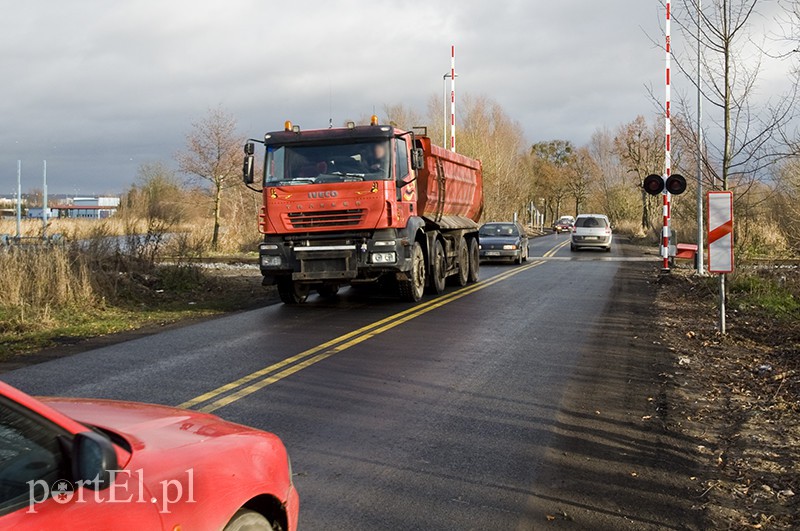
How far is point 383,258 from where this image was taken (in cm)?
1325

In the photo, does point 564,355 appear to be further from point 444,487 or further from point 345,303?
point 345,303

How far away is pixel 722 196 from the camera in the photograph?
10500 millimetres

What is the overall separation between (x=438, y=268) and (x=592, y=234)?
22.7 m

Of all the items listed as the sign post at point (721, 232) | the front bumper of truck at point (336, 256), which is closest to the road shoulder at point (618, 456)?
the sign post at point (721, 232)

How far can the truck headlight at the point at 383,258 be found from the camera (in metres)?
13.2

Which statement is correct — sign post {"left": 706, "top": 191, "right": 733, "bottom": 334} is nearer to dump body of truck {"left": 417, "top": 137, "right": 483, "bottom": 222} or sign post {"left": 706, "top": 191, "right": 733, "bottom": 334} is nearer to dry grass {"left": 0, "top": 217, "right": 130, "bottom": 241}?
dump body of truck {"left": 417, "top": 137, "right": 483, "bottom": 222}

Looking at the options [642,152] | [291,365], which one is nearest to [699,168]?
[291,365]

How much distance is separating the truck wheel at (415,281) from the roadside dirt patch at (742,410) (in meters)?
4.68

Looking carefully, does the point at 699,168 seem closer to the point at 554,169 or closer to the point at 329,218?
the point at 329,218

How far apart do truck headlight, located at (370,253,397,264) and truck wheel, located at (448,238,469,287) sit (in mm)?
5378

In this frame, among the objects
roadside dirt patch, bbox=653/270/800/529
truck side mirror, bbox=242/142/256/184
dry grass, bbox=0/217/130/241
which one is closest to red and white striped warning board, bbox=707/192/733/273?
roadside dirt patch, bbox=653/270/800/529

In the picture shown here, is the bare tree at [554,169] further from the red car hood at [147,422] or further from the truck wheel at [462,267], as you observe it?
the red car hood at [147,422]

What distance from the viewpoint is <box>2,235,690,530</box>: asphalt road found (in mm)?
4438

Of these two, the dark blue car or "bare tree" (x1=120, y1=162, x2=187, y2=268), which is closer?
"bare tree" (x1=120, y1=162, x2=187, y2=268)
